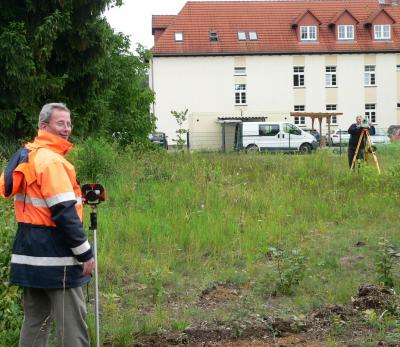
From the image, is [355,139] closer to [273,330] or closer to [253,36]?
[273,330]

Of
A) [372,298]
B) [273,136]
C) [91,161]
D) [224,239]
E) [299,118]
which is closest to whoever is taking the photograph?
[372,298]

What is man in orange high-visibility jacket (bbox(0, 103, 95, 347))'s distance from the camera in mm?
3910

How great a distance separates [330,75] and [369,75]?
10.9 feet

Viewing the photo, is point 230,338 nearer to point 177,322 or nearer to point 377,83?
point 177,322

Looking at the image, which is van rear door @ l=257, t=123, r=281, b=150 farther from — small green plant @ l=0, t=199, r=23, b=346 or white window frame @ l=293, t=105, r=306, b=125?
small green plant @ l=0, t=199, r=23, b=346

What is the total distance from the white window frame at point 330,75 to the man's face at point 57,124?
1977 inches

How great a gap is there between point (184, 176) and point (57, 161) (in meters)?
8.94

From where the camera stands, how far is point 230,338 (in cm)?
518

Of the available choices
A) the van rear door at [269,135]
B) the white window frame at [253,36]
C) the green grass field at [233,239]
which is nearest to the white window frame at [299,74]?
the white window frame at [253,36]

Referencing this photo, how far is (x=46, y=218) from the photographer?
3977 millimetres

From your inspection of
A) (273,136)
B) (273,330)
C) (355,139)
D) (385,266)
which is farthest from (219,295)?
(273,136)

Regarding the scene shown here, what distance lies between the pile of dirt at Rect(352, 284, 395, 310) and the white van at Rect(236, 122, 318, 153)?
27360 millimetres

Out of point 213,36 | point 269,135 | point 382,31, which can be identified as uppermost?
point 382,31

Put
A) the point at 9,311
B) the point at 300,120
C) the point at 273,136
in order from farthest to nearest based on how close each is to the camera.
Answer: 1. the point at 300,120
2. the point at 273,136
3. the point at 9,311
